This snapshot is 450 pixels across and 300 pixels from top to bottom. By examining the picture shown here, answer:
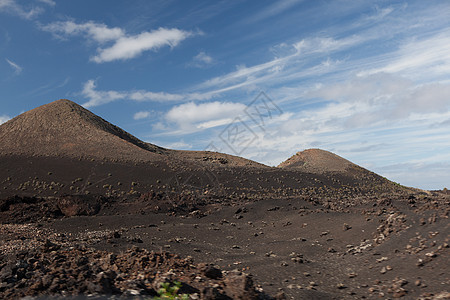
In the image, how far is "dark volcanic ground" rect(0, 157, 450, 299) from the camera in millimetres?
6203

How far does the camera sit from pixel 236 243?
1320cm

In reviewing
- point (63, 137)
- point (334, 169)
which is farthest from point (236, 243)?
point (63, 137)

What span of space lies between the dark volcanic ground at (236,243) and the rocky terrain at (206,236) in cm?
4

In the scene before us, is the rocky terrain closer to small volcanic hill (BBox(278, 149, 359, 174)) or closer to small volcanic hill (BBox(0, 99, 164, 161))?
small volcanic hill (BBox(0, 99, 164, 161))

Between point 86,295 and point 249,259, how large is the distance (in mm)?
5789

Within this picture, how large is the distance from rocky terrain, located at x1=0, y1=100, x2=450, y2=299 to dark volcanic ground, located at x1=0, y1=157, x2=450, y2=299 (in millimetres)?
42

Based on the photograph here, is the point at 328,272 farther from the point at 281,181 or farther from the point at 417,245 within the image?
the point at 281,181

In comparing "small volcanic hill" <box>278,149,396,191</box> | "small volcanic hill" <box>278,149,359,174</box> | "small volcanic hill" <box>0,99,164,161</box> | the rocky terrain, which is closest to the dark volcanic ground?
the rocky terrain

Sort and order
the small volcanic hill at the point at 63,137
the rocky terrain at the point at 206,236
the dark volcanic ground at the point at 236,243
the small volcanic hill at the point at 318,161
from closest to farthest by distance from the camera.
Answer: the rocky terrain at the point at 206,236 < the dark volcanic ground at the point at 236,243 < the small volcanic hill at the point at 63,137 < the small volcanic hill at the point at 318,161

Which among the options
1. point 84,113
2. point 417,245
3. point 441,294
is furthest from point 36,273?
point 84,113

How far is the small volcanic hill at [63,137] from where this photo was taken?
4006 centimetres

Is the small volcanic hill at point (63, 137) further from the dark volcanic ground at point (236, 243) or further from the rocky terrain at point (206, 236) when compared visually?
the dark volcanic ground at point (236, 243)

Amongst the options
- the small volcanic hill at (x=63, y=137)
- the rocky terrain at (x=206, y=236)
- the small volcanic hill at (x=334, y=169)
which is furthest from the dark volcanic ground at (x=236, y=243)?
the small volcanic hill at (x=334, y=169)

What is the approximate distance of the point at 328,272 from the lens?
8617 mm
